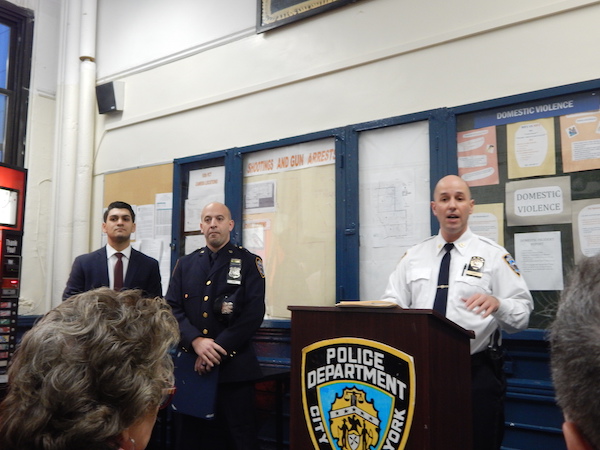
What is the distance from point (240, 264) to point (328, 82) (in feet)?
4.45

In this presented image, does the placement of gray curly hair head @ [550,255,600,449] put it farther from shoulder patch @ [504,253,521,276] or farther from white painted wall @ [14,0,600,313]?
white painted wall @ [14,0,600,313]

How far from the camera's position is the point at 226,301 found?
2.76 meters

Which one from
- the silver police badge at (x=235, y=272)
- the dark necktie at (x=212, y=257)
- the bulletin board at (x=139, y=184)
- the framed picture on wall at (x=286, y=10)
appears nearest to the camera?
the silver police badge at (x=235, y=272)

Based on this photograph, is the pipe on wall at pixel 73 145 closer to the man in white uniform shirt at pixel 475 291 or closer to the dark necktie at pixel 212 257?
the dark necktie at pixel 212 257

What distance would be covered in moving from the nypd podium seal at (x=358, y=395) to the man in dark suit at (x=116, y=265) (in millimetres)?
1629

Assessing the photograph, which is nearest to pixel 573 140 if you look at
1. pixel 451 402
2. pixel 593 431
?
pixel 451 402

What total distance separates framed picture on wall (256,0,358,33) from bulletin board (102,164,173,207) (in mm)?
1276

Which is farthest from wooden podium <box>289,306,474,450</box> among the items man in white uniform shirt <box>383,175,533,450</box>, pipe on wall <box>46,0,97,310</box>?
pipe on wall <box>46,0,97,310</box>

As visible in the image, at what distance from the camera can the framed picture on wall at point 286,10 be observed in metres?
3.53

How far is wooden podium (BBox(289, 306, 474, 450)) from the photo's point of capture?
5.47ft

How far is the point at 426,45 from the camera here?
3078 millimetres

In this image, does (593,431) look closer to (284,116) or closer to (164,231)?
(284,116)

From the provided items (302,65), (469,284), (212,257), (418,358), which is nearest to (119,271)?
(212,257)

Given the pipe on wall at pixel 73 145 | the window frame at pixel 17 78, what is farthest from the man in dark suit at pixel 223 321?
the window frame at pixel 17 78
